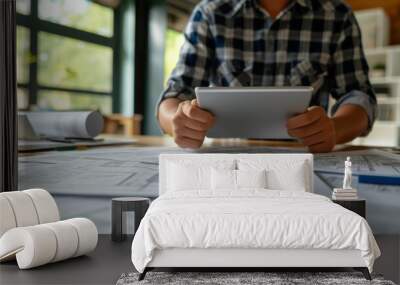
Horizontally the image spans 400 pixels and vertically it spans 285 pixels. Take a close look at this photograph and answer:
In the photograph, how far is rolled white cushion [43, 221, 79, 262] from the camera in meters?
2.16

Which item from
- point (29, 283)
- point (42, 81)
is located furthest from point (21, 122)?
point (29, 283)

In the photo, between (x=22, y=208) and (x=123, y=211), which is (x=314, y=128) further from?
(x=22, y=208)

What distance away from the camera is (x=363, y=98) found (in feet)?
8.79

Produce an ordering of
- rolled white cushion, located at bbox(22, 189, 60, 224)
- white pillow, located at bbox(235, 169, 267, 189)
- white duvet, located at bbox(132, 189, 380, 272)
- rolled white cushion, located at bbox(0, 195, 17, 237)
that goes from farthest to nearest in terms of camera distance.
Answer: white pillow, located at bbox(235, 169, 267, 189) < rolled white cushion, located at bbox(22, 189, 60, 224) < rolled white cushion, located at bbox(0, 195, 17, 237) < white duvet, located at bbox(132, 189, 380, 272)

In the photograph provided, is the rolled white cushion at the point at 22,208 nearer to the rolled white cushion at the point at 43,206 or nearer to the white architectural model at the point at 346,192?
the rolled white cushion at the point at 43,206

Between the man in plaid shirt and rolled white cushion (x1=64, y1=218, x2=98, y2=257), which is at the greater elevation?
the man in plaid shirt

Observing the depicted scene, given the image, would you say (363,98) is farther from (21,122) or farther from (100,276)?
(21,122)

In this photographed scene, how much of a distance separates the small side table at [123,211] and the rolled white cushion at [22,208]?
38cm

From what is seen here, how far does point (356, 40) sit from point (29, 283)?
1979 millimetres

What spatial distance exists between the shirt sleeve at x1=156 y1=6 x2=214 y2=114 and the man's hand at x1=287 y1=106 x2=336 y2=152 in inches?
26.8

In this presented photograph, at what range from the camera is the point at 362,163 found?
8.23 feet

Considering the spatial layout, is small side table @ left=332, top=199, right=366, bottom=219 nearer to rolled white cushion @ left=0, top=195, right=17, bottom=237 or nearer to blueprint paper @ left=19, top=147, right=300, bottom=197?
blueprint paper @ left=19, top=147, right=300, bottom=197

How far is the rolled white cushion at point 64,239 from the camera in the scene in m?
2.16

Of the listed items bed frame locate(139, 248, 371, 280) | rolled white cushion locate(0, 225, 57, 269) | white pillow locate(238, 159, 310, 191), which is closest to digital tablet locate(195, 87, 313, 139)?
white pillow locate(238, 159, 310, 191)
